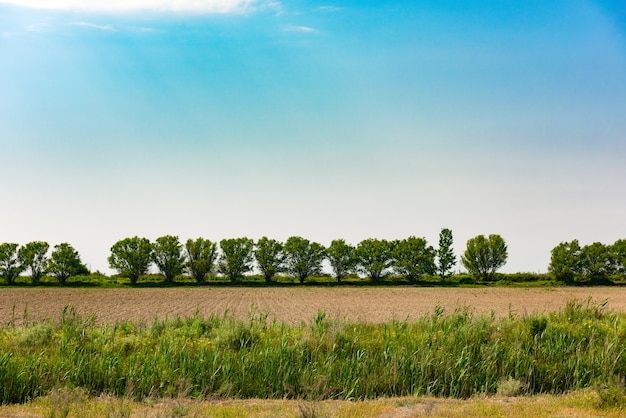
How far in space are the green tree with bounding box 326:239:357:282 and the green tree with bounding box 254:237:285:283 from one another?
9.31 meters

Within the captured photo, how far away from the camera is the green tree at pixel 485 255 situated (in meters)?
112

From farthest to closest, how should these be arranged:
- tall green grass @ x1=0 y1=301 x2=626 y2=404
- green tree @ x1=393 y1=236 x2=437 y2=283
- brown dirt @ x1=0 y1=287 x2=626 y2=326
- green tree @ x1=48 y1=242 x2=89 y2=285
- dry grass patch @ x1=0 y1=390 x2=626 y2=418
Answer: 1. green tree @ x1=393 y1=236 x2=437 y2=283
2. green tree @ x1=48 y1=242 x2=89 y2=285
3. brown dirt @ x1=0 y1=287 x2=626 y2=326
4. tall green grass @ x1=0 y1=301 x2=626 y2=404
5. dry grass patch @ x1=0 y1=390 x2=626 y2=418

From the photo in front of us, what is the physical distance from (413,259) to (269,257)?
27.2m

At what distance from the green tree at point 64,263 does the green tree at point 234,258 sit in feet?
82.0

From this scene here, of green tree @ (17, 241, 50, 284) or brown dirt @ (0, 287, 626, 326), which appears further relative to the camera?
green tree @ (17, 241, 50, 284)

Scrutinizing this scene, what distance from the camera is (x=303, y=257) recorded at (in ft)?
349

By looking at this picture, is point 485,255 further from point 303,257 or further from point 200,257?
point 200,257

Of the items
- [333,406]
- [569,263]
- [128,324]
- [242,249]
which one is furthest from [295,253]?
[333,406]

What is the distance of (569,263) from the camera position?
101 m

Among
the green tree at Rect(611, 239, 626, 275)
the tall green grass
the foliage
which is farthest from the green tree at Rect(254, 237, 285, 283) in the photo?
the tall green grass

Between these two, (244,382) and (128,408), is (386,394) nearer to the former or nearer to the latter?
(244,382)

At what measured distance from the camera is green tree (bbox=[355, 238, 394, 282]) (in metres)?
106

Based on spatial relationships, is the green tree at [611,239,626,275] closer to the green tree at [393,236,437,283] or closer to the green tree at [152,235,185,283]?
the green tree at [393,236,437,283]

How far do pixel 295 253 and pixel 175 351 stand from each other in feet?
295
